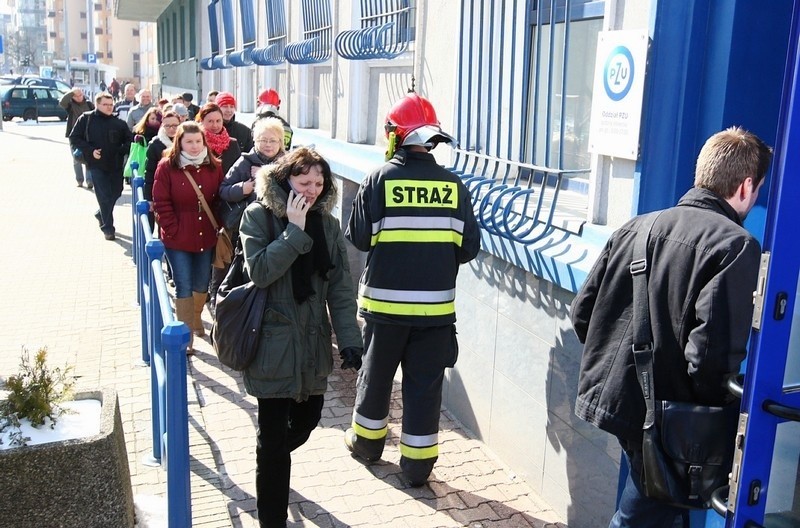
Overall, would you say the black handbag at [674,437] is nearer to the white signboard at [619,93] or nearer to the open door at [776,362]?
the open door at [776,362]

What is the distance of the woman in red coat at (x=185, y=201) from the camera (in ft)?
18.7

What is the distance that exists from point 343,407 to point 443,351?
1.37m

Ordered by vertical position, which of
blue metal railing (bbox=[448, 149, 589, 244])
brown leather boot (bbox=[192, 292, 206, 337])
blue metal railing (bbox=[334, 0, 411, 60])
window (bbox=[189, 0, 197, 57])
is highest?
window (bbox=[189, 0, 197, 57])

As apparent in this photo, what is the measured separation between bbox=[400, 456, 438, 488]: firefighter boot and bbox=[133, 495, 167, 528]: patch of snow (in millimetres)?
1219

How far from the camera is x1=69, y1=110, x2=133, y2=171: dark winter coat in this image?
383 inches

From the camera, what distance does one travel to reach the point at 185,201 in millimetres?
5742

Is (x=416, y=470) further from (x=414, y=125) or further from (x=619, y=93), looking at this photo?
(x=619, y=93)

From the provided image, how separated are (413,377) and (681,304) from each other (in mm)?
1899

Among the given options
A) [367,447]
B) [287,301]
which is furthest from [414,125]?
[367,447]

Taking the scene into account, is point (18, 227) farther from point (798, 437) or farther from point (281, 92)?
point (798, 437)

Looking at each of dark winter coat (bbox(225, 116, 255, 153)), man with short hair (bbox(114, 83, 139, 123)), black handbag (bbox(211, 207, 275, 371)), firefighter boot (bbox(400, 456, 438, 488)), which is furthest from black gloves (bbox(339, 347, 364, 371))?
man with short hair (bbox(114, 83, 139, 123))

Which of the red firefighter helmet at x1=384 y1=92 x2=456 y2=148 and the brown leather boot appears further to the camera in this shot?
the brown leather boot

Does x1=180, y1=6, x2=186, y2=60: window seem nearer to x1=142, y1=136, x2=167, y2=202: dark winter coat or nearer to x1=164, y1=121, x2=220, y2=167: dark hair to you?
x1=142, y1=136, x2=167, y2=202: dark winter coat

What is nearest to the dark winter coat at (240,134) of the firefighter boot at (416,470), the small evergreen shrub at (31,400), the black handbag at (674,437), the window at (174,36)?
the firefighter boot at (416,470)
